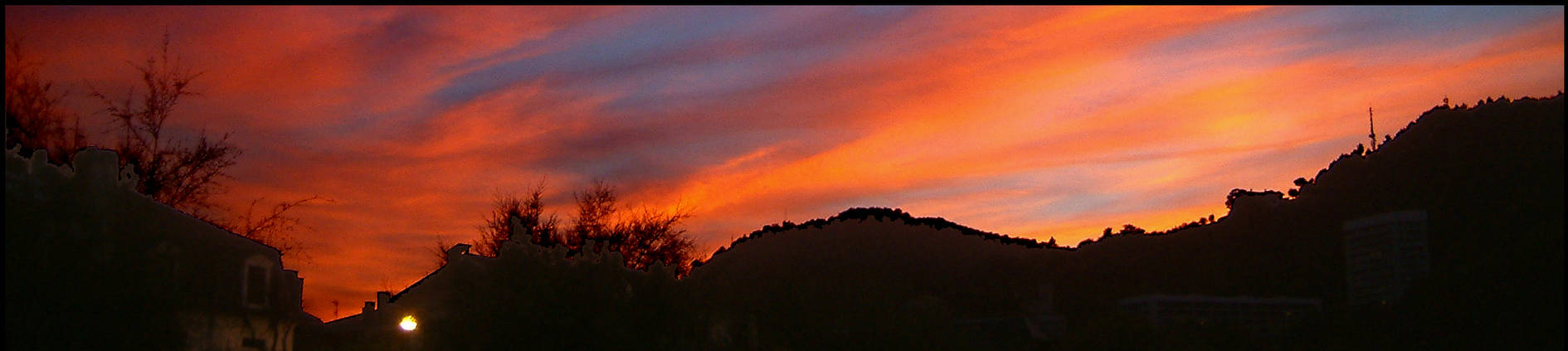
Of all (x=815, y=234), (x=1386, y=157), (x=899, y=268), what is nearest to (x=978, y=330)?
(x=899, y=268)

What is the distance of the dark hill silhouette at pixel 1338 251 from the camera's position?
4869 cm

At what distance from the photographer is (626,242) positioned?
5750 centimetres

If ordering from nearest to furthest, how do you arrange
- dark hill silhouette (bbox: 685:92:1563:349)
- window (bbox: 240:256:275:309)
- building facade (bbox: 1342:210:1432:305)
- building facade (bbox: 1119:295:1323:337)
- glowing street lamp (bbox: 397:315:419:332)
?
1. glowing street lamp (bbox: 397:315:419:332)
2. window (bbox: 240:256:275:309)
3. building facade (bbox: 1119:295:1323:337)
4. dark hill silhouette (bbox: 685:92:1563:349)
5. building facade (bbox: 1342:210:1432:305)

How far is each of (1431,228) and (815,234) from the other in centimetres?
2470

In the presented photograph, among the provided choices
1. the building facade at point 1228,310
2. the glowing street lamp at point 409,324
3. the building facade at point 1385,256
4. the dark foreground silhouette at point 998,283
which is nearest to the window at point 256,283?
the dark foreground silhouette at point 998,283

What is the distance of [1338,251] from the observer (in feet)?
195

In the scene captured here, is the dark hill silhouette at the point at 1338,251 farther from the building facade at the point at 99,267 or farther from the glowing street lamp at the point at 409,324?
the building facade at the point at 99,267

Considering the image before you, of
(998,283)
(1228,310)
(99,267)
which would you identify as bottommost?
(1228,310)

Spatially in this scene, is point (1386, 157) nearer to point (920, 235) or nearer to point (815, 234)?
point (920, 235)

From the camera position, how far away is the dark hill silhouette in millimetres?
48688

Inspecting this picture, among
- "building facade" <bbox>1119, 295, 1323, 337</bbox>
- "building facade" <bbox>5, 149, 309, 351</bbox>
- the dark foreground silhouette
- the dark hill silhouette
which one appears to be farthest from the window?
"building facade" <bbox>1119, 295, 1323, 337</bbox>

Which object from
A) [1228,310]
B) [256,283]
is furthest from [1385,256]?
[256,283]

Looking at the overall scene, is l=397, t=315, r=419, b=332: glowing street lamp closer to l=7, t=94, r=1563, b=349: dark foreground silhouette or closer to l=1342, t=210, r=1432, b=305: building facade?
l=7, t=94, r=1563, b=349: dark foreground silhouette

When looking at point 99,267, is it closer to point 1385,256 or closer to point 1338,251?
point 1385,256
